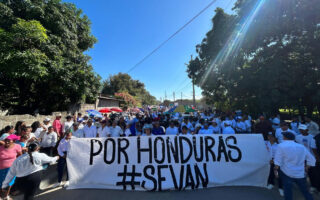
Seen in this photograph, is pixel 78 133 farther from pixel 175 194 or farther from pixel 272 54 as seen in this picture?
pixel 272 54

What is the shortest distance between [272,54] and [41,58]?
641 inches

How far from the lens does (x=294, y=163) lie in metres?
2.30

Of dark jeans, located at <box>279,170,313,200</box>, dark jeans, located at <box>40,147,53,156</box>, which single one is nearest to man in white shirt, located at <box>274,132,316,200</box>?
dark jeans, located at <box>279,170,313,200</box>

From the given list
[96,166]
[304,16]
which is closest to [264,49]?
[304,16]

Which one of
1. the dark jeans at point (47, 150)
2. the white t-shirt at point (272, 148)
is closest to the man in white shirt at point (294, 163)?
Answer: the white t-shirt at point (272, 148)

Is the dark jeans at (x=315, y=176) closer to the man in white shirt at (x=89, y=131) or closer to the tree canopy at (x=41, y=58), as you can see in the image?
the man in white shirt at (x=89, y=131)

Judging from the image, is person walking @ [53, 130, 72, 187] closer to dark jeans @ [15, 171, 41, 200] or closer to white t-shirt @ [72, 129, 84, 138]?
dark jeans @ [15, 171, 41, 200]

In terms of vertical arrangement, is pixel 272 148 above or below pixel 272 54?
below

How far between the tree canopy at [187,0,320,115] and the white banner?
272 inches

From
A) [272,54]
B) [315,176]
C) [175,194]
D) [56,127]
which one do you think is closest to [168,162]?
[175,194]

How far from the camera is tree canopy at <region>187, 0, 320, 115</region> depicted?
7.77 metres

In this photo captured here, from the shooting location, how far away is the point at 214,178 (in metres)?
3.24

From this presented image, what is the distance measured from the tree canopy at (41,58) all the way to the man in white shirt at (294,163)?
11111mm

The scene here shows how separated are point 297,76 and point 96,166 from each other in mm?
12285
